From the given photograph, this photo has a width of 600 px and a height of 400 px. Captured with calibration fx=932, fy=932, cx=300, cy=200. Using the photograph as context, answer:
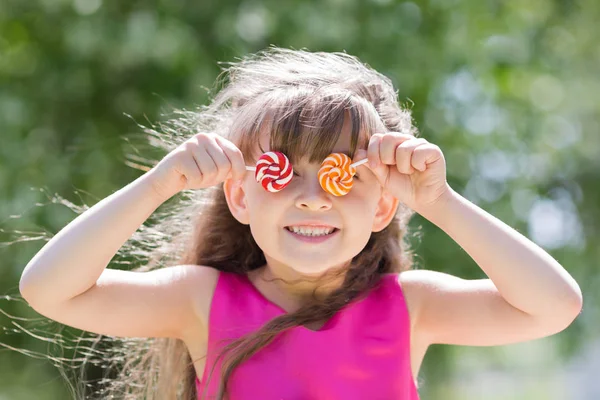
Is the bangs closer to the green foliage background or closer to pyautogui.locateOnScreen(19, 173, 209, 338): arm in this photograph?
pyautogui.locateOnScreen(19, 173, 209, 338): arm

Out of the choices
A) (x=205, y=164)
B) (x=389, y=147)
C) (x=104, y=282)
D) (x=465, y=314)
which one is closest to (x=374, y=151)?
(x=389, y=147)

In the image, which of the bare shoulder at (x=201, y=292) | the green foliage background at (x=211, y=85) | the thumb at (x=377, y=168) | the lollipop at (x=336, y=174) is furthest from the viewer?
the green foliage background at (x=211, y=85)

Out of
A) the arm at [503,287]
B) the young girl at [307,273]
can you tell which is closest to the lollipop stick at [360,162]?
the young girl at [307,273]

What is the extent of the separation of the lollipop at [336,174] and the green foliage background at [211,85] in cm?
221

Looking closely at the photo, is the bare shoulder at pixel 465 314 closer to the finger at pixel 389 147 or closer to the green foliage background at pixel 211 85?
the finger at pixel 389 147

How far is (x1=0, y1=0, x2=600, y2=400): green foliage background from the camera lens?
4551mm

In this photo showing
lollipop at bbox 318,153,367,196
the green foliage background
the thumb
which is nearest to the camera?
lollipop at bbox 318,153,367,196

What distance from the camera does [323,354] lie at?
2324 millimetres

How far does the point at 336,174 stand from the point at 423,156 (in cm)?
22

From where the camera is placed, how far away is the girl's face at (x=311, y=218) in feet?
7.27

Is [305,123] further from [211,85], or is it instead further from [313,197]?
[211,85]

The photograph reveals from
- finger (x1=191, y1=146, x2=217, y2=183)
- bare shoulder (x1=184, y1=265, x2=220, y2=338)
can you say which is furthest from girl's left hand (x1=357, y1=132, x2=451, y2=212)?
bare shoulder (x1=184, y1=265, x2=220, y2=338)

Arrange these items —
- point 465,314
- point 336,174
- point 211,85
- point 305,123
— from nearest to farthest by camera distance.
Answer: point 336,174 → point 305,123 → point 465,314 → point 211,85

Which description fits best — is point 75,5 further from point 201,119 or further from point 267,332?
point 267,332
